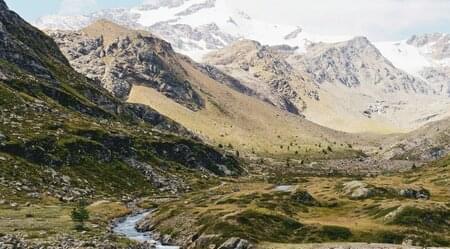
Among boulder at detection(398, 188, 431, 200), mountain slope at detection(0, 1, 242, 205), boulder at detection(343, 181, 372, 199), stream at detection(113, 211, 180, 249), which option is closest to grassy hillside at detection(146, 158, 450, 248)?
boulder at detection(343, 181, 372, 199)

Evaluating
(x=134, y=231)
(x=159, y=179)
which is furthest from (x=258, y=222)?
(x=159, y=179)

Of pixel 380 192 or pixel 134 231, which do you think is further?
pixel 380 192

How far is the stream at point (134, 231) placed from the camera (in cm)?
9579

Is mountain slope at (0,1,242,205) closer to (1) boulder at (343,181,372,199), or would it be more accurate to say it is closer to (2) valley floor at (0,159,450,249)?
(2) valley floor at (0,159,450,249)

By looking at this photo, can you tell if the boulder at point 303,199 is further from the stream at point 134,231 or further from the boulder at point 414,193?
the stream at point 134,231

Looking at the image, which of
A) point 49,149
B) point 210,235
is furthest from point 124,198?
point 210,235

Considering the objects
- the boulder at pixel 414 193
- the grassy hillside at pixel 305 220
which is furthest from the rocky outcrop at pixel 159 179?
the boulder at pixel 414 193

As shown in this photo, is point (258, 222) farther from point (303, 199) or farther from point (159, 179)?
point (159, 179)

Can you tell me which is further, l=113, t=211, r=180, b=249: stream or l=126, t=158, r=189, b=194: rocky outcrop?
l=126, t=158, r=189, b=194: rocky outcrop

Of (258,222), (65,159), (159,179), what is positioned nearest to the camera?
(258,222)

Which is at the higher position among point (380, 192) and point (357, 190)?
point (380, 192)

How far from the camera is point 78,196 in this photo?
14125 cm

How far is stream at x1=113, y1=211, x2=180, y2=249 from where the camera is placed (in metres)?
95.8

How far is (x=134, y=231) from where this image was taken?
109 metres
